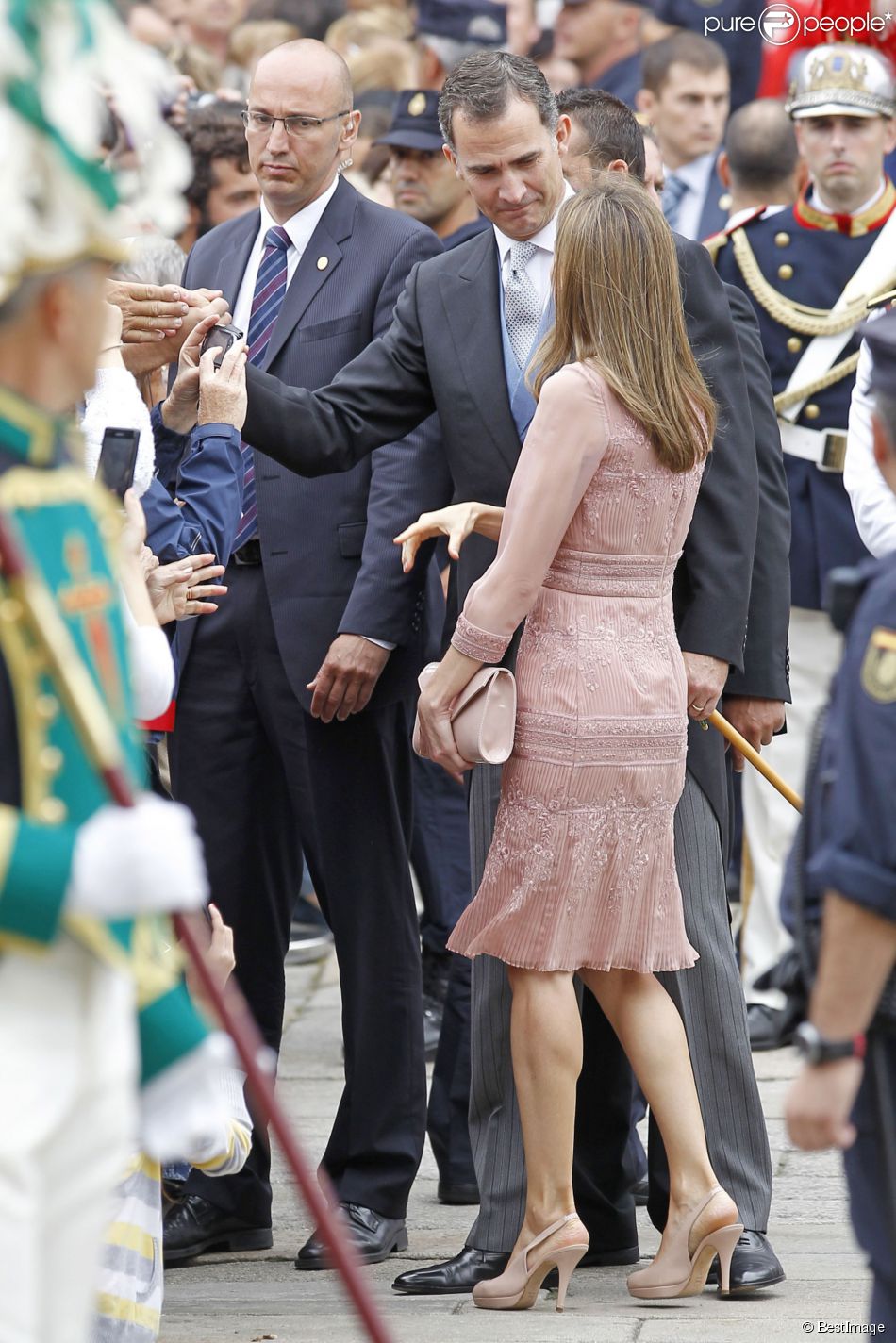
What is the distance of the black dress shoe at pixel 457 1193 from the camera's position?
4.94 meters

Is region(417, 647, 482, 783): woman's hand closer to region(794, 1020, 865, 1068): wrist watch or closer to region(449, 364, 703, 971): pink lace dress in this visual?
region(449, 364, 703, 971): pink lace dress

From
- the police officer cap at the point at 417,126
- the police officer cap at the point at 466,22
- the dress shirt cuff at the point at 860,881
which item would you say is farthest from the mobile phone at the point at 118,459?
the police officer cap at the point at 466,22

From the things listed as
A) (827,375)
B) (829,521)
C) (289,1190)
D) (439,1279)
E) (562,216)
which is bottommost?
(289,1190)

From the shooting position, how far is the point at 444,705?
3.99m

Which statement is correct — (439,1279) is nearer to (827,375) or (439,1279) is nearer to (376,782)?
(376,782)

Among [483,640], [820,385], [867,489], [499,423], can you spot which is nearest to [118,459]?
[483,640]

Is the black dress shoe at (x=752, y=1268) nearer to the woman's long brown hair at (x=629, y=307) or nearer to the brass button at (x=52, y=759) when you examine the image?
the woman's long brown hair at (x=629, y=307)

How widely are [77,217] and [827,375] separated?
4229mm

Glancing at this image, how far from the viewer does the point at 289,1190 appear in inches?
200

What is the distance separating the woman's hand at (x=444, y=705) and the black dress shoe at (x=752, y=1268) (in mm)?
1066

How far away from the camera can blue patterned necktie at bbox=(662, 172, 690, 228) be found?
27.4 feet

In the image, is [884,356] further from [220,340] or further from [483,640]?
[220,340]

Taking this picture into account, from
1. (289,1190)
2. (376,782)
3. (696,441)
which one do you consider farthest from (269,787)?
(696,441)

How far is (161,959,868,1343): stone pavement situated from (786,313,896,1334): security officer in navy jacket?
127cm
